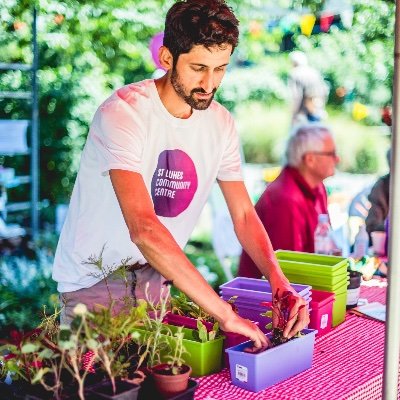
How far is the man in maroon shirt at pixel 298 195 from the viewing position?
4059mm

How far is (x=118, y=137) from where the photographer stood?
2.40m

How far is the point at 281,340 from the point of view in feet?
7.04

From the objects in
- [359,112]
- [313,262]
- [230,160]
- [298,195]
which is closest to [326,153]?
[298,195]

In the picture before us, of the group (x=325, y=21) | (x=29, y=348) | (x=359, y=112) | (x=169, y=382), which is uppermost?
(x=325, y=21)

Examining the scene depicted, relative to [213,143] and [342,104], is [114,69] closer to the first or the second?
[342,104]

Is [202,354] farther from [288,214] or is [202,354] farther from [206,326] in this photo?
[288,214]

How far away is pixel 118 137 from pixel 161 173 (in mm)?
236

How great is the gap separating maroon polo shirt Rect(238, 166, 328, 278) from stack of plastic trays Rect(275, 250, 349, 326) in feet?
3.71

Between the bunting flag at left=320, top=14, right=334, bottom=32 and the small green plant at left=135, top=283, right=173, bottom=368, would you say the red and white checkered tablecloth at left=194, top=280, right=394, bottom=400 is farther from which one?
the bunting flag at left=320, top=14, right=334, bottom=32

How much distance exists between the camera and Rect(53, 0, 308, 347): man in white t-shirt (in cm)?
232

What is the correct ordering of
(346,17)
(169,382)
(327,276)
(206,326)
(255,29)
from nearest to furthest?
(169,382) < (206,326) < (327,276) < (346,17) < (255,29)

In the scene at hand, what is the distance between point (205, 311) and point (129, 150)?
1.85 feet

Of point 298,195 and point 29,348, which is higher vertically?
point 298,195

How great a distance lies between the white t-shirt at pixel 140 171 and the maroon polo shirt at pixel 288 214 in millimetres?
1344
